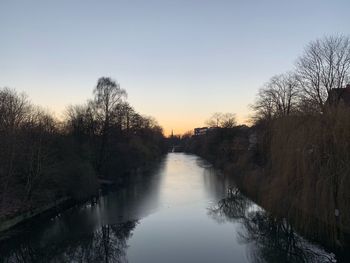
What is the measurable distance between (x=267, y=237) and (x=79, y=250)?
8413mm

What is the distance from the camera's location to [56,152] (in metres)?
26.4

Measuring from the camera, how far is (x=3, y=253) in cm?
1479

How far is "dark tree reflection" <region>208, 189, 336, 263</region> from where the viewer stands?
13.2 meters

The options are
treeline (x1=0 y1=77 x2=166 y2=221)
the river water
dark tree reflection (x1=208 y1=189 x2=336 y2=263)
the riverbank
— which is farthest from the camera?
treeline (x1=0 y1=77 x2=166 y2=221)

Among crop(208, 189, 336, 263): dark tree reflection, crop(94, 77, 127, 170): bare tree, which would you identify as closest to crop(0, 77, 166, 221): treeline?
crop(94, 77, 127, 170): bare tree

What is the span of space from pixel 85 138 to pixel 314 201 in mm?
28995

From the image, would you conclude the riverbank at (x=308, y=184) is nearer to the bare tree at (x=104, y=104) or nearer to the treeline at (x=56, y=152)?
the treeline at (x=56, y=152)

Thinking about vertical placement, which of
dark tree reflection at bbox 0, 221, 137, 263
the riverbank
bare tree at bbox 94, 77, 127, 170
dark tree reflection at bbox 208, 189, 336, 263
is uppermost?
bare tree at bbox 94, 77, 127, 170

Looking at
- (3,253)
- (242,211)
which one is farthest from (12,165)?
(242,211)

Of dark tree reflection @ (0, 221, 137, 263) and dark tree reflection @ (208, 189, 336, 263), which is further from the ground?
dark tree reflection @ (208, 189, 336, 263)

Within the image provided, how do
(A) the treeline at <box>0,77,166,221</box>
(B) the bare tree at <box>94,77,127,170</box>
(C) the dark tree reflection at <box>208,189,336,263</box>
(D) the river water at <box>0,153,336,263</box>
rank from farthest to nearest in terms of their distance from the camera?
(B) the bare tree at <box>94,77,127,170</box>, (A) the treeline at <box>0,77,166,221</box>, (D) the river water at <box>0,153,336,263</box>, (C) the dark tree reflection at <box>208,189,336,263</box>

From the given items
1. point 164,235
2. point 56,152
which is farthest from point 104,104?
point 164,235

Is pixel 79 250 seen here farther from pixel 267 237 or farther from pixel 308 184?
pixel 308 184

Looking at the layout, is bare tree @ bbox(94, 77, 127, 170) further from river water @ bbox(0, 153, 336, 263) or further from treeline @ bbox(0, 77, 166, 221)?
river water @ bbox(0, 153, 336, 263)
